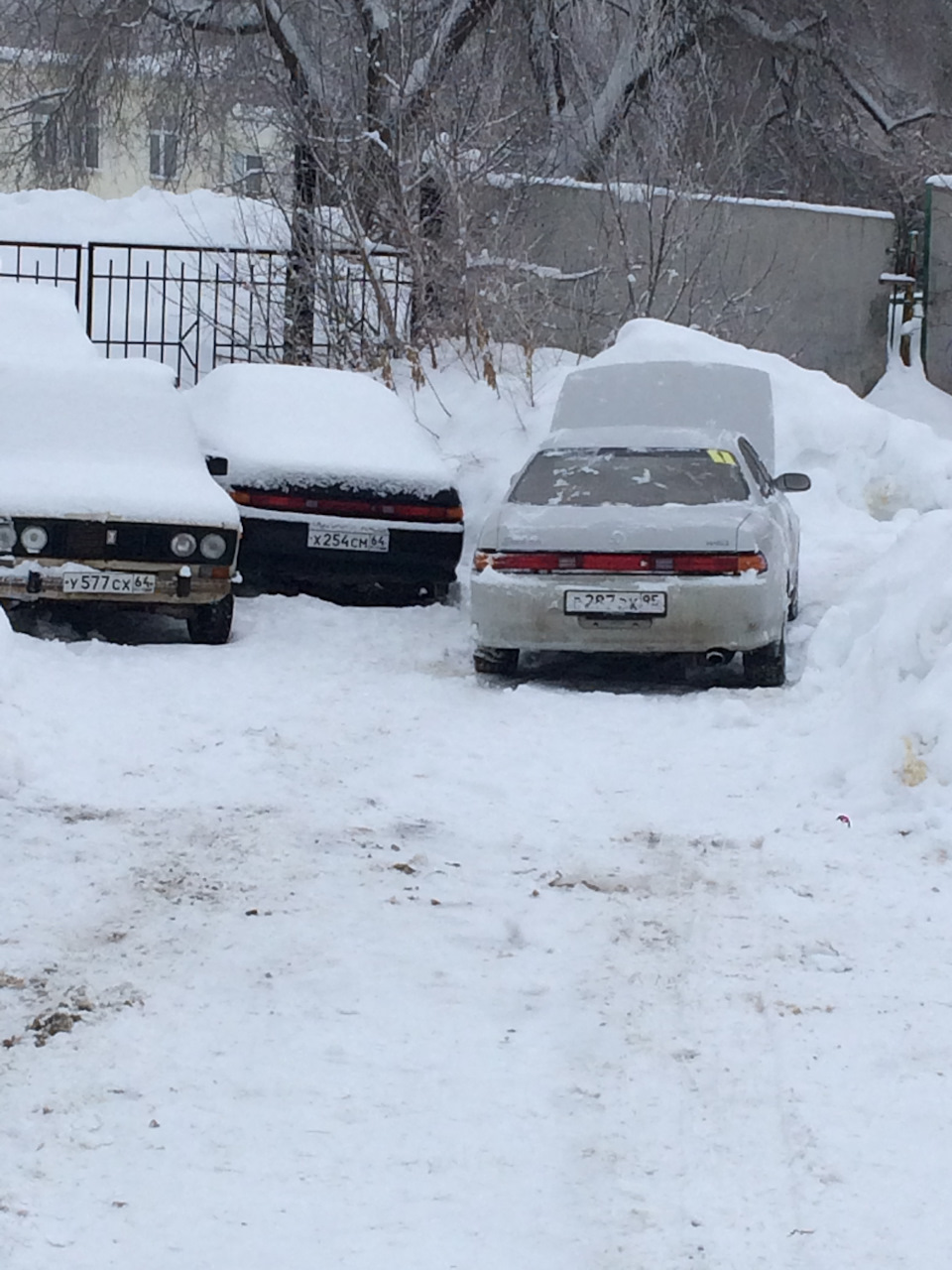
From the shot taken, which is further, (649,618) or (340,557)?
(340,557)

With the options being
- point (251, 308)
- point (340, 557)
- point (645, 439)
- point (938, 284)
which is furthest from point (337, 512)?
point (938, 284)

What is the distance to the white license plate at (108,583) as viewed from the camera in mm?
9375

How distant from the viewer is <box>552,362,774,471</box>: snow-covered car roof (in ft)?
45.8

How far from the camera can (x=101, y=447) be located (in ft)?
34.0

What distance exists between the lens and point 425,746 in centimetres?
765

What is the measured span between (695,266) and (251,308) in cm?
488

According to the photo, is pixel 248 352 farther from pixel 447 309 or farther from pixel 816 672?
pixel 816 672

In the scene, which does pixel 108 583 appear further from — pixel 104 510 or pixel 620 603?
pixel 620 603

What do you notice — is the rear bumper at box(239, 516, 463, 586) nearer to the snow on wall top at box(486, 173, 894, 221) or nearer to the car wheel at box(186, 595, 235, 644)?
the car wheel at box(186, 595, 235, 644)

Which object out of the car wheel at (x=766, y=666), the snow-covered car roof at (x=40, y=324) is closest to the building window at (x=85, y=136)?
the snow-covered car roof at (x=40, y=324)

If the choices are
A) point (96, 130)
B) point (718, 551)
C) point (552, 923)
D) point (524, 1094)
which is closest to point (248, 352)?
point (96, 130)

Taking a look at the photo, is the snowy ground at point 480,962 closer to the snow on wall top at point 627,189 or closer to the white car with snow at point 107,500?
the white car with snow at point 107,500

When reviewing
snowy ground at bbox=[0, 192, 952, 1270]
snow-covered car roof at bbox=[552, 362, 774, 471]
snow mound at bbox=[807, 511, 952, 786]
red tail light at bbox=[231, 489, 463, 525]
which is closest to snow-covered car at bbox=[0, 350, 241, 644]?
snowy ground at bbox=[0, 192, 952, 1270]

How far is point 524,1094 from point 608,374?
35.3 feet
